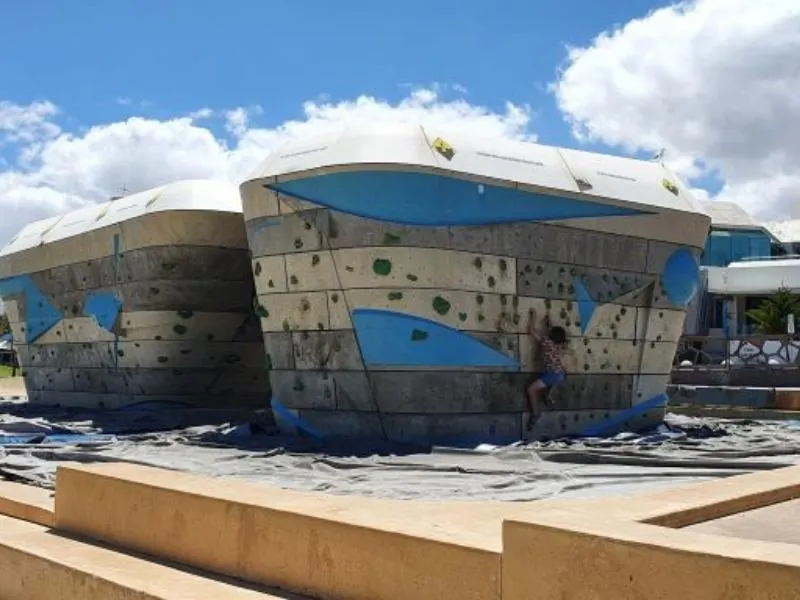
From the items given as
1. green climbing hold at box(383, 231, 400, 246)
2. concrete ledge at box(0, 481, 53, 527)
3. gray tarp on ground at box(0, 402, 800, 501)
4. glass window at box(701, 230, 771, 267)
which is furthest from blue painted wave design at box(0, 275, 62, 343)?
glass window at box(701, 230, 771, 267)

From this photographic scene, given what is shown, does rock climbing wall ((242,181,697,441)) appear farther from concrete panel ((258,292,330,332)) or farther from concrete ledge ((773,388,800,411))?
concrete ledge ((773,388,800,411))

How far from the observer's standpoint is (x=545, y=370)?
12570 mm

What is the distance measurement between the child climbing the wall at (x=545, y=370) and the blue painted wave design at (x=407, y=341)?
3.71 feet

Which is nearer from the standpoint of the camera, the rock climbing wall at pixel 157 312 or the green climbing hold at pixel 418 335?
the green climbing hold at pixel 418 335

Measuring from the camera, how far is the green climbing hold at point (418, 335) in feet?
38.3

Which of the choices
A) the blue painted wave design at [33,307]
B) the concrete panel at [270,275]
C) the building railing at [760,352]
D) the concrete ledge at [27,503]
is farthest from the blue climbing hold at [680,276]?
the blue painted wave design at [33,307]

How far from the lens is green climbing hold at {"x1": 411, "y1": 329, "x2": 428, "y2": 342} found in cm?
1167

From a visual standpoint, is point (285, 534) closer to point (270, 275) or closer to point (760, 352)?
point (270, 275)

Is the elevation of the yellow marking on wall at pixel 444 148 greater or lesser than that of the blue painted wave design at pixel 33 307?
greater

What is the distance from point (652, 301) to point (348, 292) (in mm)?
4927

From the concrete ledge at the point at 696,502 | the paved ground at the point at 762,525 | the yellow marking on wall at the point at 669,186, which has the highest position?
the yellow marking on wall at the point at 669,186

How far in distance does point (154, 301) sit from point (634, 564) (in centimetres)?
1432

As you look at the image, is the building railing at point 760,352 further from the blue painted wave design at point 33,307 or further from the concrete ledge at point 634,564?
the concrete ledge at point 634,564

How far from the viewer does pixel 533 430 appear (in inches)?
491
